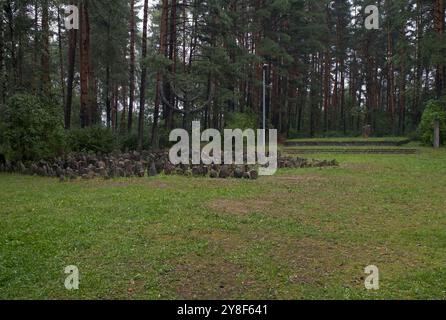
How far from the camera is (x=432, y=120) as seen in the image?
22.0 m

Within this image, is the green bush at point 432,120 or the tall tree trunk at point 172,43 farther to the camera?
the tall tree trunk at point 172,43

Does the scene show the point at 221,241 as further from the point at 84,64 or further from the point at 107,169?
the point at 84,64

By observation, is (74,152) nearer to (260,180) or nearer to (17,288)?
(260,180)

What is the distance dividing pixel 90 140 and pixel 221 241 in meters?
13.8

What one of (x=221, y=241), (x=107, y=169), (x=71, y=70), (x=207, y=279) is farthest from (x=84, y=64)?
(x=207, y=279)

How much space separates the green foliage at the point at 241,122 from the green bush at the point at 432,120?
10.3 m

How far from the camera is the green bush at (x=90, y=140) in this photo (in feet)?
58.9

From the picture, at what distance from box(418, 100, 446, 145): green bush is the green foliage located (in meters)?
10.3

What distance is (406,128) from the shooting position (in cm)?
3656

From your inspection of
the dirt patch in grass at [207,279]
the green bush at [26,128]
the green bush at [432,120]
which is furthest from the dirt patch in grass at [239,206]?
the green bush at [432,120]

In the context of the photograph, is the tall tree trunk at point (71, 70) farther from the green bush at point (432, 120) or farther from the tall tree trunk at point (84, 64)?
the green bush at point (432, 120)

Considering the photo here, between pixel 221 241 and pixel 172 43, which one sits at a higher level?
pixel 172 43
